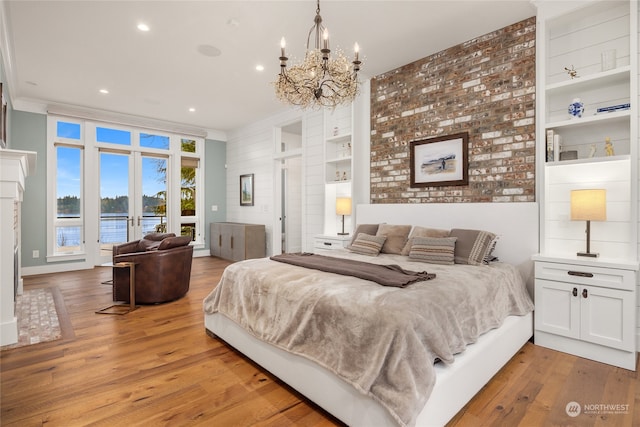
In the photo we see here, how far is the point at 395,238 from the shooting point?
12.1 feet

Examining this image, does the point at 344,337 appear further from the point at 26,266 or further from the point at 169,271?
the point at 26,266

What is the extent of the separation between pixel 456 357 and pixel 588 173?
2.24 metres

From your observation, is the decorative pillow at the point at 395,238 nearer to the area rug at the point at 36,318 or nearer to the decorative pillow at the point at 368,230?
the decorative pillow at the point at 368,230

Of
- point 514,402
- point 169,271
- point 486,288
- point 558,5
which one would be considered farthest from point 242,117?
point 514,402

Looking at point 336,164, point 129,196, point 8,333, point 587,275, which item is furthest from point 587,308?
point 129,196

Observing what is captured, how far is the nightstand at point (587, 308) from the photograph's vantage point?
242cm

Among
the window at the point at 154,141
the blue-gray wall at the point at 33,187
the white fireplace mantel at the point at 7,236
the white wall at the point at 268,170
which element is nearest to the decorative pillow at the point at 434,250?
the white wall at the point at 268,170

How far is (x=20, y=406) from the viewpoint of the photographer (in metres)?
1.96

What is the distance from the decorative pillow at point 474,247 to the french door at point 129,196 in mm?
6262

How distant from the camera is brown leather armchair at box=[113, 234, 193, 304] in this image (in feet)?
12.5

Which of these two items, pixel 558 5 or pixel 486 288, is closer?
pixel 486 288

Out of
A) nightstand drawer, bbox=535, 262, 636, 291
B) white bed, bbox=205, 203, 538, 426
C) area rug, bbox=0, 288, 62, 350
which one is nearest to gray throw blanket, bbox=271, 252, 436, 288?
white bed, bbox=205, 203, 538, 426

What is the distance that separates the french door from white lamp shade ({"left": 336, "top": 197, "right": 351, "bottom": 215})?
4413 millimetres

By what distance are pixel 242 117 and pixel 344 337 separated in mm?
5957
